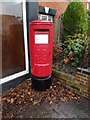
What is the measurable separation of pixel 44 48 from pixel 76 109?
143 centimetres

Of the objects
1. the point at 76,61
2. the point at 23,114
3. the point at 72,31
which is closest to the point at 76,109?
the point at 23,114

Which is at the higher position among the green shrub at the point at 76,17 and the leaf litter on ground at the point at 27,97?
the green shrub at the point at 76,17

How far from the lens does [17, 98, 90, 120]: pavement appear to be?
1952mm

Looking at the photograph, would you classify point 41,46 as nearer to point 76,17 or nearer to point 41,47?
point 41,47

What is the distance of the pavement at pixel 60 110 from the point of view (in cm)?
195

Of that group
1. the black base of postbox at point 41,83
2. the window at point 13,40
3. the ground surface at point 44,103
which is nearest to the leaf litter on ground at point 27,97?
the ground surface at point 44,103

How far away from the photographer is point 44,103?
228 cm

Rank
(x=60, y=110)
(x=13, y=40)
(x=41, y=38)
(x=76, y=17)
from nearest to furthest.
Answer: (x=60, y=110)
(x=41, y=38)
(x=13, y=40)
(x=76, y=17)

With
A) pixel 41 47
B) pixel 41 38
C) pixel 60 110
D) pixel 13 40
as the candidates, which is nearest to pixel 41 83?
pixel 60 110

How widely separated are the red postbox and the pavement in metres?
0.53

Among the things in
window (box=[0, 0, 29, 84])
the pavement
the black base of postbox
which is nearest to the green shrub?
window (box=[0, 0, 29, 84])

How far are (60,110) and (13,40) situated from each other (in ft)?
6.64

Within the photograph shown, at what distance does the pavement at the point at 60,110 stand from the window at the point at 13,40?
3.45ft

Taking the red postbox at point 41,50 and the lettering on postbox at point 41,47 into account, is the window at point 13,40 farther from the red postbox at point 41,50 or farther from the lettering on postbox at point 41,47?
the lettering on postbox at point 41,47
